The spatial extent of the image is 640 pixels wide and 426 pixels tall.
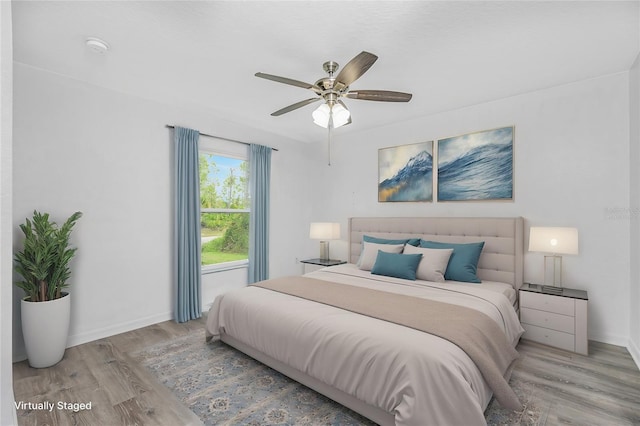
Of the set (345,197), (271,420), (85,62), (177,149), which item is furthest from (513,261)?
(85,62)

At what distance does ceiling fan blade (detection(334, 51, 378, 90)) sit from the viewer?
1.93 metres

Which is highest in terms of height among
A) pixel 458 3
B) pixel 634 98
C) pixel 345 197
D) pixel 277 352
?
pixel 458 3

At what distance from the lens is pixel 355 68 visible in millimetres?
2088

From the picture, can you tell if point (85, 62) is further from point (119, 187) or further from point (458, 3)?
point (458, 3)

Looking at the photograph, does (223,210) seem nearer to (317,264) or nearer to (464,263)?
(317,264)

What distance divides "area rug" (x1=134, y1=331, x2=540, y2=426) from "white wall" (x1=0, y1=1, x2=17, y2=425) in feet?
3.71

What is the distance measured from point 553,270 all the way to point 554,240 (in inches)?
16.9

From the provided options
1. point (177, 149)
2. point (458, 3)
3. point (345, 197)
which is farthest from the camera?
point (345, 197)

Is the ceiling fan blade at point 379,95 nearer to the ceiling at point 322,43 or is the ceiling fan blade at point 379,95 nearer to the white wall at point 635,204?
the ceiling at point 322,43

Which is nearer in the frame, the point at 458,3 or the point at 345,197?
the point at 458,3

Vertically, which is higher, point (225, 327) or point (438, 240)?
point (438, 240)

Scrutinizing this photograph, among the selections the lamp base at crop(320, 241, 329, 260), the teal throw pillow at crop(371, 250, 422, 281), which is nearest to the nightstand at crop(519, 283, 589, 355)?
the teal throw pillow at crop(371, 250, 422, 281)

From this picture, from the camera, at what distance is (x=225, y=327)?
9.40 feet

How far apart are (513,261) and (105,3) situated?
14.0ft
